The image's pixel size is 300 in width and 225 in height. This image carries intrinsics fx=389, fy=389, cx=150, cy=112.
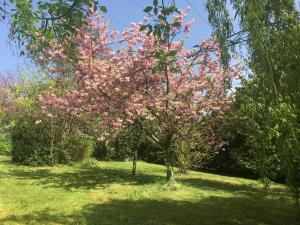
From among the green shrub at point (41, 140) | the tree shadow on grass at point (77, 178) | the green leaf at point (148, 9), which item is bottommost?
the tree shadow on grass at point (77, 178)

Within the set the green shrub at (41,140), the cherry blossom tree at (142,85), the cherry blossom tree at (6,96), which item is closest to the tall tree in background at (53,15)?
the cherry blossom tree at (142,85)

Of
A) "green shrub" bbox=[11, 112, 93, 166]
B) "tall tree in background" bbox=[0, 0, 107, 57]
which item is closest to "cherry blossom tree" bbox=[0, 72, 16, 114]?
"green shrub" bbox=[11, 112, 93, 166]

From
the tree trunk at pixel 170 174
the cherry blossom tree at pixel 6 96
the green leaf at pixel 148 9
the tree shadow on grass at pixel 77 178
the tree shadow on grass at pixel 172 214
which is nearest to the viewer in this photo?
the green leaf at pixel 148 9

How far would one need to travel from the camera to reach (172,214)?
9.56m

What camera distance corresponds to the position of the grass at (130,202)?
351 inches

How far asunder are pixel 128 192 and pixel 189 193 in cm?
204

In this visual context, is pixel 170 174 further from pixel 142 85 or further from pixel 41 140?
pixel 41 140

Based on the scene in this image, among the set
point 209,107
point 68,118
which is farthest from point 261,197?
point 68,118

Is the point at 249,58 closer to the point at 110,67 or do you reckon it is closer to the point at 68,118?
the point at 110,67

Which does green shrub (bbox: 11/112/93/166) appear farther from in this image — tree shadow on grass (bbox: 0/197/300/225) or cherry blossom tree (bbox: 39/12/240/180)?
tree shadow on grass (bbox: 0/197/300/225)

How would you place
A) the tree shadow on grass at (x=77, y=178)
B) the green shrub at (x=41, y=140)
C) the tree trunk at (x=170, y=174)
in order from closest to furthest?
the tree shadow on grass at (x=77, y=178) < the tree trunk at (x=170, y=174) < the green shrub at (x=41, y=140)

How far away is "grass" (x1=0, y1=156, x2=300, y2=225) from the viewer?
29.2ft

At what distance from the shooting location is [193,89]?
14.3m

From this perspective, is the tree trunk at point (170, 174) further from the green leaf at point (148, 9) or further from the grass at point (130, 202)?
the green leaf at point (148, 9)
